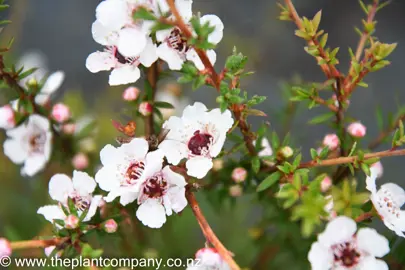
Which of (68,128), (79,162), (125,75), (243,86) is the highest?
(125,75)

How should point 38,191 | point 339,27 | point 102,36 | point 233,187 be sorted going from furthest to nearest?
point 339,27 → point 38,191 → point 233,187 → point 102,36

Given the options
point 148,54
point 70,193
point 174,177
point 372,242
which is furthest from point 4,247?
point 372,242

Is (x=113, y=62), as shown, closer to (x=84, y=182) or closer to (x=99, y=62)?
(x=99, y=62)

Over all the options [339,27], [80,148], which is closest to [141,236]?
[80,148]

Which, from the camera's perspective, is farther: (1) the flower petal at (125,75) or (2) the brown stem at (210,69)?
(1) the flower petal at (125,75)

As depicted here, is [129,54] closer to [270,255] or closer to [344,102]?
[344,102]

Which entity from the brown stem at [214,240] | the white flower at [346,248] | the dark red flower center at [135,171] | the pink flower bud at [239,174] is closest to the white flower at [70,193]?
the dark red flower center at [135,171]

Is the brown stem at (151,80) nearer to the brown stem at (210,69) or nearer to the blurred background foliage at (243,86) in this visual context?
the brown stem at (210,69)
